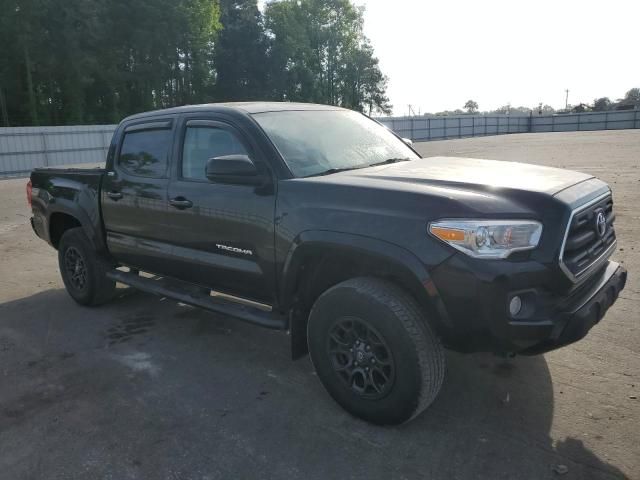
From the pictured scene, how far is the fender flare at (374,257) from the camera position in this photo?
2.82 m

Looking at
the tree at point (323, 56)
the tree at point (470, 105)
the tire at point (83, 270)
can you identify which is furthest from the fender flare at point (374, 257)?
the tree at point (470, 105)

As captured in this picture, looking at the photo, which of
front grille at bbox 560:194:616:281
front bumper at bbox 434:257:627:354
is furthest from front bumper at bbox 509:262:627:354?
front grille at bbox 560:194:616:281

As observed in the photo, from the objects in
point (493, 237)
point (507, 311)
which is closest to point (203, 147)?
point (493, 237)

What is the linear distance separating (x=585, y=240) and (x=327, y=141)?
6.08 feet

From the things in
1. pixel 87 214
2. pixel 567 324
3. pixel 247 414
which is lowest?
pixel 247 414

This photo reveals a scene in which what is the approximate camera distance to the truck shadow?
2861 mm

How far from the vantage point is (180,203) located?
4.10m

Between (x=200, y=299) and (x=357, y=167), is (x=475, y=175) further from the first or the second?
(x=200, y=299)

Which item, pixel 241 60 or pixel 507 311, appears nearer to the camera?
pixel 507 311

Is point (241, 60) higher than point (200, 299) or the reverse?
higher

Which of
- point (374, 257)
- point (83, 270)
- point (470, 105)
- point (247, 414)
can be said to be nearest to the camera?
point (374, 257)

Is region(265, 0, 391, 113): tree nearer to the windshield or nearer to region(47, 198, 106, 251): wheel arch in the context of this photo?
region(47, 198, 106, 251): wheel arch

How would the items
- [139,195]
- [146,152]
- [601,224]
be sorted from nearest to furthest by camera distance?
1. [601,224]
2. [139,195]
3. [146,152]

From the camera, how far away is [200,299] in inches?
164
